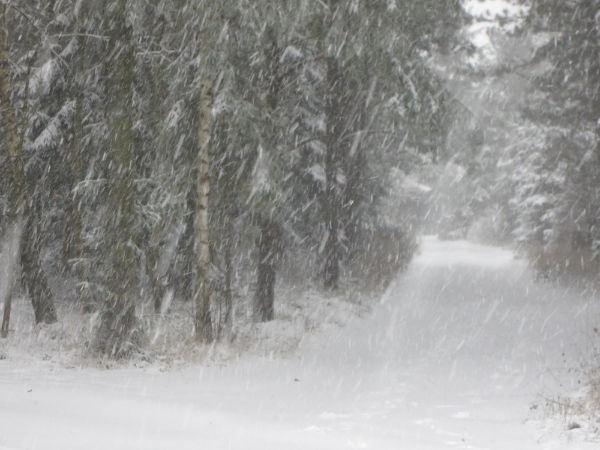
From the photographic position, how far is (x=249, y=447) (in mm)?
5555

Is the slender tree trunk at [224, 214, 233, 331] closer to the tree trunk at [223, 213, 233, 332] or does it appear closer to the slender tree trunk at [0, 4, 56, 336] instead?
the tree trunk at [223, 213, 233, 332]

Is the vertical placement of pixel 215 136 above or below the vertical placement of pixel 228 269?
above

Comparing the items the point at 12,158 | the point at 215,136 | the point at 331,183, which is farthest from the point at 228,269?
the point at 331,183

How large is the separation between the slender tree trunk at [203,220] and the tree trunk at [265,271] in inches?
97.9

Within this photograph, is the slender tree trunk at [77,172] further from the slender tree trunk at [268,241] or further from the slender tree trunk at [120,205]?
the slender tree trunk at [268,241]

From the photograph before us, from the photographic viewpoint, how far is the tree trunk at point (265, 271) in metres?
13.7

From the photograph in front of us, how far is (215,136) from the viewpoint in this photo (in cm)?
1162

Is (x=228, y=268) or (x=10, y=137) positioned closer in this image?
(x=10, y=137)

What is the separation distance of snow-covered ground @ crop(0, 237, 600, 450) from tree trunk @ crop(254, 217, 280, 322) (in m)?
1.57

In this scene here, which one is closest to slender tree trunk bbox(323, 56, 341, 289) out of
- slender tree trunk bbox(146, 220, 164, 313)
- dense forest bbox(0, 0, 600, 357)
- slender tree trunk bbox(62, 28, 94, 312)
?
dense forest bbox(0, 0, 600, 357)

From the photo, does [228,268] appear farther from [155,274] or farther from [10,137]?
[10,137]

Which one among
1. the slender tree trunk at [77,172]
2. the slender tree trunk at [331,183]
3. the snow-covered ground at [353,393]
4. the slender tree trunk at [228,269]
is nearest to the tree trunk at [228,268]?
the slender tree trunk at [228,269]

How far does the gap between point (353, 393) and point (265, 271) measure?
17.3ft

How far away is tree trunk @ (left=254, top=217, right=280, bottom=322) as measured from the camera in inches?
540
